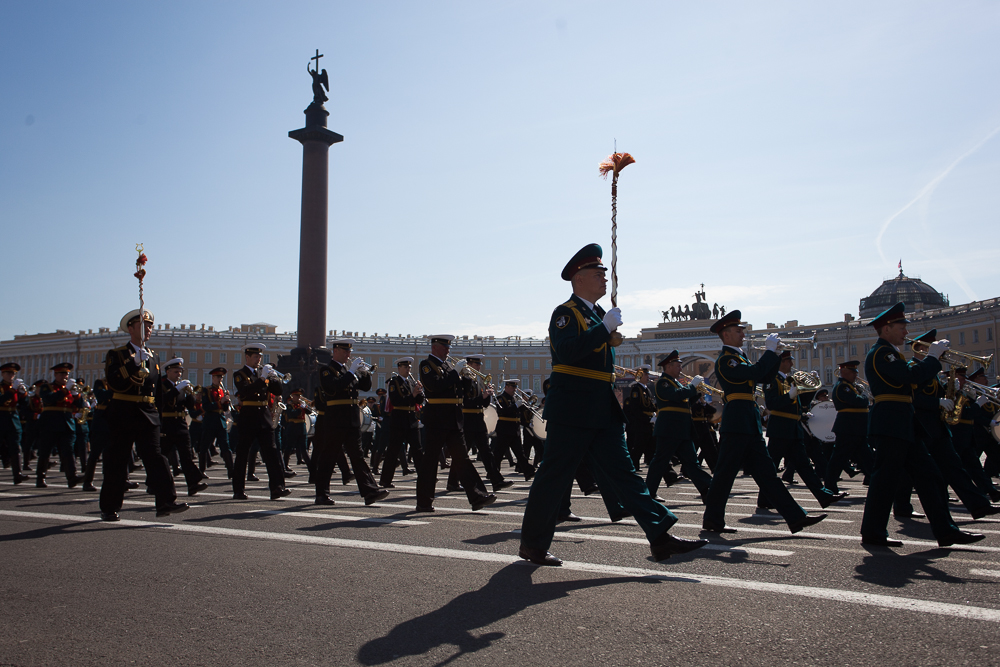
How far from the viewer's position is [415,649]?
10.9 ft

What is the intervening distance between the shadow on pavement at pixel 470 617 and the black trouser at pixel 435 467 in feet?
12.0

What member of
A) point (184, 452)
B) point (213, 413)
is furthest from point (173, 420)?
point (213, 413)

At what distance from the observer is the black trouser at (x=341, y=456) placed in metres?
9.23

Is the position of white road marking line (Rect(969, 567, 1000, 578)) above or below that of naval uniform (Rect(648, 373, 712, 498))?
below

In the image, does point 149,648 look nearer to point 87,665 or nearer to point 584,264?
point 87,665

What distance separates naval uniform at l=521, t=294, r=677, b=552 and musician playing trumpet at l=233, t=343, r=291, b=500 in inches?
219

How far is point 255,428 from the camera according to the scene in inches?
406

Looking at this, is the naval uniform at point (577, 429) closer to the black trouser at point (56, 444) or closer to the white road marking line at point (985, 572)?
the white road marking line at point (985, 572)

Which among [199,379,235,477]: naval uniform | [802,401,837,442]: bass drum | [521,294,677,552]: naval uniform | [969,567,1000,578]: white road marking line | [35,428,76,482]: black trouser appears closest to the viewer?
[969,567,1000,578]: white road marking line

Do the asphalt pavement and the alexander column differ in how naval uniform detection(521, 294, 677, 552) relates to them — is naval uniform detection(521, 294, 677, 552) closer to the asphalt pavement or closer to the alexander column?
the asphalt pavement

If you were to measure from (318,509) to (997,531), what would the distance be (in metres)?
6.56

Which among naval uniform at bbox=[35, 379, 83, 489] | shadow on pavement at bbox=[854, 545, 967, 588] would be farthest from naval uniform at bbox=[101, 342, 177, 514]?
shadow on pavement at bbox=[854, 545, 967, 588]

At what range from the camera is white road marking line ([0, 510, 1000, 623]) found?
3.88 metres

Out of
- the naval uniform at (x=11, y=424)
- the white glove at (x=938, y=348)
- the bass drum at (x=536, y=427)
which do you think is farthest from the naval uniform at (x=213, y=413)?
the white glove at (x=938, y=348)
